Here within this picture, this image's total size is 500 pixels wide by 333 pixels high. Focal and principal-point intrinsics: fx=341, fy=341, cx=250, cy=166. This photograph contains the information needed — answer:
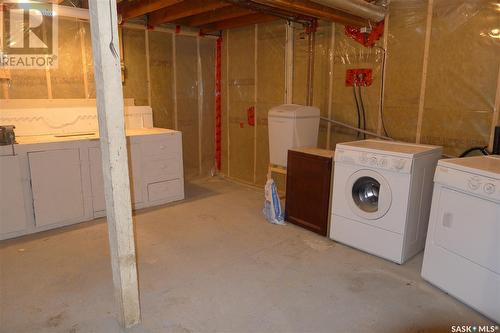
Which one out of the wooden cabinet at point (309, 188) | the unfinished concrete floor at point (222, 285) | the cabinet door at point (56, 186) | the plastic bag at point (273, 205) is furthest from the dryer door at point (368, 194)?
the cabinet door at point (56, 186)

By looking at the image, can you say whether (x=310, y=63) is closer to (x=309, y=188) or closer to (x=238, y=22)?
(x=238, y=22)

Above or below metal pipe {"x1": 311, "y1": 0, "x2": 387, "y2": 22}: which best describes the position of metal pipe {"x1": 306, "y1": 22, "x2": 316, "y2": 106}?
below

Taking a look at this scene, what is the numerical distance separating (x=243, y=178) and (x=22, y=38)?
3.04 metres

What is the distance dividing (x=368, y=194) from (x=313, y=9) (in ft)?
5.29

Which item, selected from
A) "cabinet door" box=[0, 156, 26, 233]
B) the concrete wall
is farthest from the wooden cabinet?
"cabinet door" box=[0, 156, 26, 233]

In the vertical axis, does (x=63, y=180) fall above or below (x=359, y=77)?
below

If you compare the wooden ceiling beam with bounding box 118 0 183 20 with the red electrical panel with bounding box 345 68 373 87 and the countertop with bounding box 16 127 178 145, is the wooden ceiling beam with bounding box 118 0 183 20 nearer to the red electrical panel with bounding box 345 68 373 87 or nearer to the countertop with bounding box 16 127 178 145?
the countertop with bounding box 16 127 178 145

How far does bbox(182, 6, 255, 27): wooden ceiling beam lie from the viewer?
12.3 ft

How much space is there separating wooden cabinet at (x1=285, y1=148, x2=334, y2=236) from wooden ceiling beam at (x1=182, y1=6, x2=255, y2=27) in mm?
1691

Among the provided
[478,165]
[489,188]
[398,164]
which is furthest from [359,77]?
[489,188]

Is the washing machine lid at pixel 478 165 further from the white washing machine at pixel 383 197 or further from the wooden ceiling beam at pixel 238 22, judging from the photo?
the wooden ceiling beam at pixel 238 22

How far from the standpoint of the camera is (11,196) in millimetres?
2871

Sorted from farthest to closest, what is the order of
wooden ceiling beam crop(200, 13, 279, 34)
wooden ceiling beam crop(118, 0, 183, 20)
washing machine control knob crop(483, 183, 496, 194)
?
wooden ceiling beam crop(200, 13, 279, 34)
wooden ceiling beam crop(118, 0, 183, 20)
washing machine control knob crop(483, 183, 496, 194)

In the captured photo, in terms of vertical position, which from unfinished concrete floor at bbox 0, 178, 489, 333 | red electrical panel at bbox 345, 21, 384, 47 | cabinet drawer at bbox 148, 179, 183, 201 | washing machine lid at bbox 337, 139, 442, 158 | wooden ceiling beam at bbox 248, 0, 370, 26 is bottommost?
unfinished concrete floor at bbox 0, 178, 489, 333
